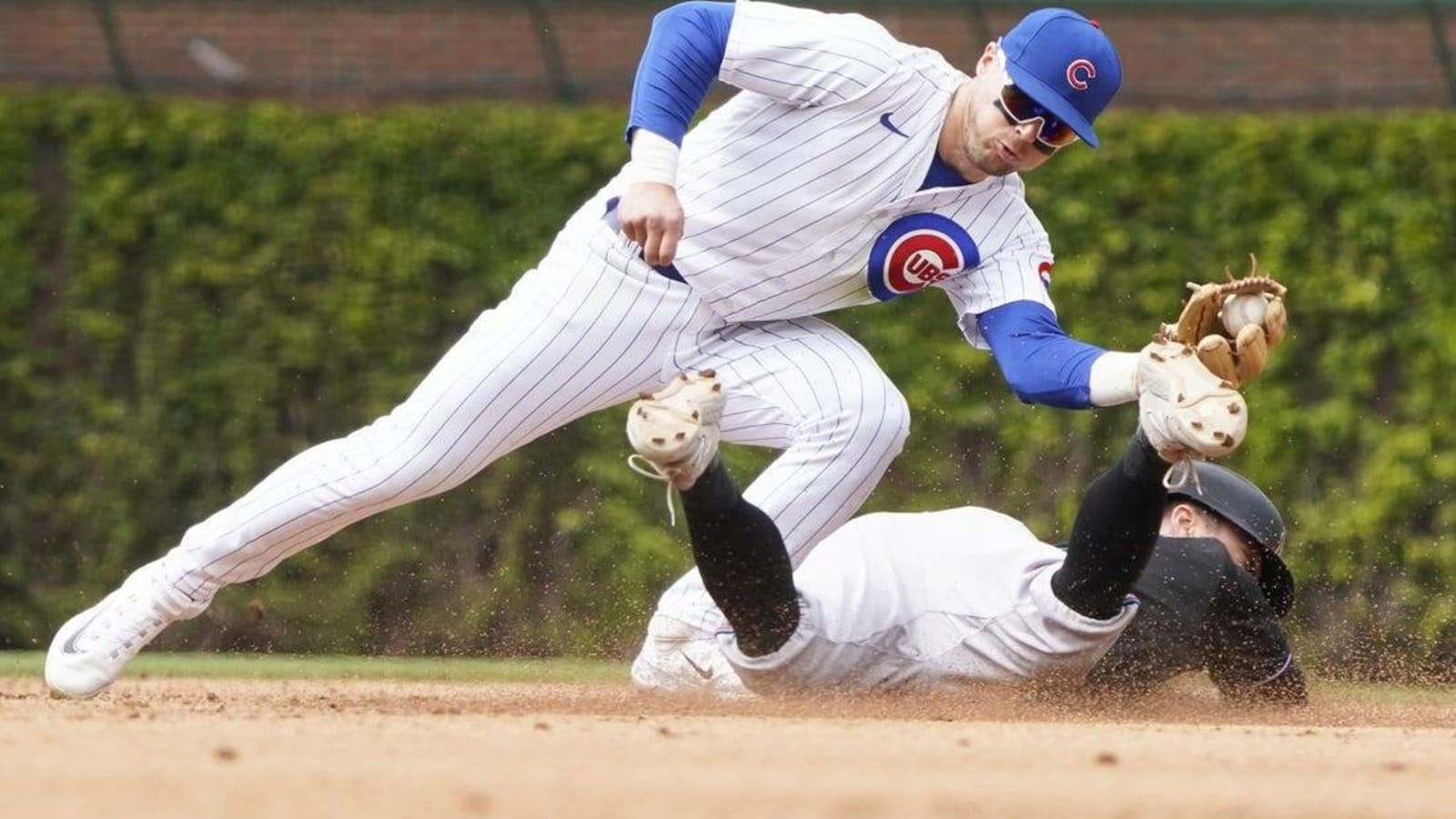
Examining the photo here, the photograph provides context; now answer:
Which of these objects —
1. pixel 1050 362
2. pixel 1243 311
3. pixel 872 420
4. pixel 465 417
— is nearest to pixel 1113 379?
pixel 1050 362

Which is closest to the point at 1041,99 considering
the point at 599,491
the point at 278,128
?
the point at 599,491

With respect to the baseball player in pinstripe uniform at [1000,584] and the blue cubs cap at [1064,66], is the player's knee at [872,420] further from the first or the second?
the blue cubs cap at [1064,66]

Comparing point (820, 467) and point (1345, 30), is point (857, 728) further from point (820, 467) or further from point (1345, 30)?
point (1345, 30)

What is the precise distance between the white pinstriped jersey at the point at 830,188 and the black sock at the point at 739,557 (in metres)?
0.51

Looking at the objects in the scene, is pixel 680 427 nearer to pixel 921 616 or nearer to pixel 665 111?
pixel 665 111

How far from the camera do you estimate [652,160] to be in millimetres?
4273

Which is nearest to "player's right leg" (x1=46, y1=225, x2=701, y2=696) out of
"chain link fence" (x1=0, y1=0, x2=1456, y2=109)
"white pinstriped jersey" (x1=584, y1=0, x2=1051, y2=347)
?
"white pinstriped jersey" (x1=584, y1=0, x2=1051, y2=347)

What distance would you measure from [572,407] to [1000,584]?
0.95m

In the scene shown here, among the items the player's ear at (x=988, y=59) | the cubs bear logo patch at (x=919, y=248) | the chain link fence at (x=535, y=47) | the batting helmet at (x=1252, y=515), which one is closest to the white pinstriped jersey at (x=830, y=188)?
the cubs bear logo patch at (x=919, y=248)

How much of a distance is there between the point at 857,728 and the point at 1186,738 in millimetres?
561

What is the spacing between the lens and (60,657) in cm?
472

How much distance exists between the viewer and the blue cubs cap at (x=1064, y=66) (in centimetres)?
431

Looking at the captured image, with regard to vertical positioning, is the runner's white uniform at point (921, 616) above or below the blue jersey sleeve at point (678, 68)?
below

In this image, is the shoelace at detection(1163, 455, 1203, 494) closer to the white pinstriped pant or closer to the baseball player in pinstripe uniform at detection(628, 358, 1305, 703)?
the baseball player in pinstripe uniform at detection(628, 358, 1305, 703)
